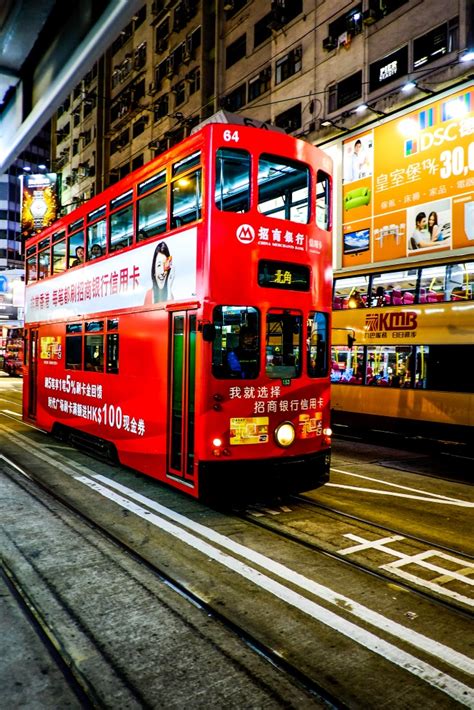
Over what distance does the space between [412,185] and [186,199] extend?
11.0 m

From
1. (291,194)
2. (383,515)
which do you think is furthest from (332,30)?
(383,515)

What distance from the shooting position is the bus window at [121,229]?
8.21 metres

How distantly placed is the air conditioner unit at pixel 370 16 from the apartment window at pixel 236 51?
28.9 feet

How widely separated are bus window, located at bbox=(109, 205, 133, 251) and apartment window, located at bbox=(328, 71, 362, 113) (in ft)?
46.3

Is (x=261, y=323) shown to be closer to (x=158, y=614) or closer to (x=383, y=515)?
(x=383, y=515)

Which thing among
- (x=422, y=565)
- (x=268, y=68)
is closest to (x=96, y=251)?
(x=422, y=565)

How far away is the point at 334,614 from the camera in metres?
4.14

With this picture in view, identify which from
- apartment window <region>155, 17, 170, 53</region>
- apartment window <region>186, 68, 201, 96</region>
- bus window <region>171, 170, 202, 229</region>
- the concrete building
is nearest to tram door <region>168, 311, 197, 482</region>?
bus window <region>171, 170, 202, 229</region>

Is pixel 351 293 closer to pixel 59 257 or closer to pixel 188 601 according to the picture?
pixel 59 257

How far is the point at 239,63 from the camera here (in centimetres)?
2628

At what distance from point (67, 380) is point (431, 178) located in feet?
36.8

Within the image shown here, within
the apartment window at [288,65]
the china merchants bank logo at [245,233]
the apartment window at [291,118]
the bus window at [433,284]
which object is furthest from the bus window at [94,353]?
the apartment window at [288,65]

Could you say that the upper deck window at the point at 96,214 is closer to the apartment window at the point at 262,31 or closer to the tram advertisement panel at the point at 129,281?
the tram advertisement panel at the point at 129,281

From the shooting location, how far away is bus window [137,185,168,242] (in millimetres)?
7305
